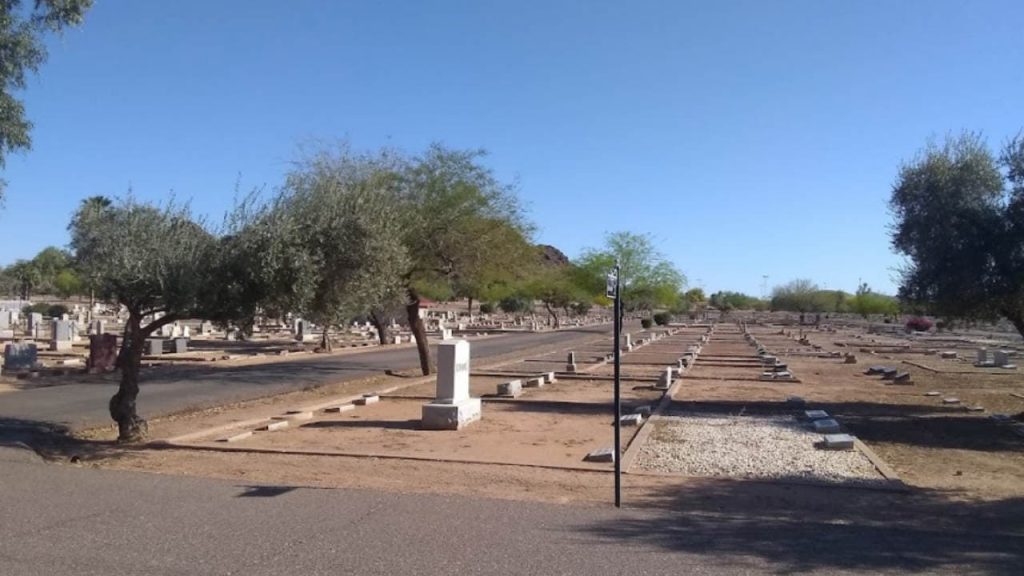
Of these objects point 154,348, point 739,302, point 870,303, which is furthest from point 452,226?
point 739,302

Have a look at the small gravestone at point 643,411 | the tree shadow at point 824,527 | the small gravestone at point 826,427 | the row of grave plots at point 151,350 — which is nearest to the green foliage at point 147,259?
the tree shadow at point 824,527

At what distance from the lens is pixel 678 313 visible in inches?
5231

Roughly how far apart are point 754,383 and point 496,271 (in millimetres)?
8390

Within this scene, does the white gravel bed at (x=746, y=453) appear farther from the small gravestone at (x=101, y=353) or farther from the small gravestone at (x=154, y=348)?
the small gravestone at (x=154, y=348)

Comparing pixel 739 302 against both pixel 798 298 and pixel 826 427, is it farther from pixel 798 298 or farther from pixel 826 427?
pixel 826 427

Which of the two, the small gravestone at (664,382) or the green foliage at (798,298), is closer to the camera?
the small gravestone at (664,382)

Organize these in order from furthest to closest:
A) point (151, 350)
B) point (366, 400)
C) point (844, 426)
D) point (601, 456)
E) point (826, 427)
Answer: point (151, 350)
point (366, 400)
point (844, 426)
point (826, 427)
point (601, 456)

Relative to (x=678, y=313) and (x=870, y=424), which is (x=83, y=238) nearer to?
(x=870, y=424)

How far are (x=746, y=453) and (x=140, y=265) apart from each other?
363 inches

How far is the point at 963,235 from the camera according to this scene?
17.8 meters

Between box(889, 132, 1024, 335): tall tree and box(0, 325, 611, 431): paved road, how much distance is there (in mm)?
15044

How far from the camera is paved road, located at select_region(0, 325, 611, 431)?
17.0 m

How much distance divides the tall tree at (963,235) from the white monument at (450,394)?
9.51 meters

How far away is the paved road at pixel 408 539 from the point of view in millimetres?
6781
